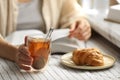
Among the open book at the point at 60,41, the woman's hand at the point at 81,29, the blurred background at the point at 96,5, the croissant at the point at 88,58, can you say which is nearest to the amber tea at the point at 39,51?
the croissant at the point at 88,58

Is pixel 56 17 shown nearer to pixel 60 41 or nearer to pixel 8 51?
pixel 60 41

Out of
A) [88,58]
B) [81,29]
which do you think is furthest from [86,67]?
[81,29]

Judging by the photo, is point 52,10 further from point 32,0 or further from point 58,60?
point 58,60

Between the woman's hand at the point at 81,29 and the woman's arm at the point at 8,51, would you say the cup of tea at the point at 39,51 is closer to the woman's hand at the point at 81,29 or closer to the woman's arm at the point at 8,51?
the woman's arm at the point at 8,51

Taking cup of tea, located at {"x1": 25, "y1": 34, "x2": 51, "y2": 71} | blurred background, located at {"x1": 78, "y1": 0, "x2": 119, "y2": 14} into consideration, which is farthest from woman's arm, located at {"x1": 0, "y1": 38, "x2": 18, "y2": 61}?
blurred background, located at {"x1": 78, "y1": 0, "x2": 119, "y2": 14}

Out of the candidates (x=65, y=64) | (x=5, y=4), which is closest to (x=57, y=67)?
(x=65, y=64)

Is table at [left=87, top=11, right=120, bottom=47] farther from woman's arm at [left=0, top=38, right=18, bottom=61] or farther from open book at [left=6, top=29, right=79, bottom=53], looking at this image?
woman's arm at [left=0, top=38, right=18, bottom=61]
